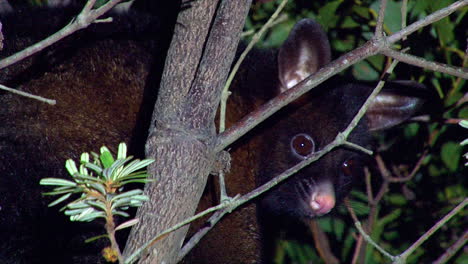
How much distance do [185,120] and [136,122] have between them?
1.63 m

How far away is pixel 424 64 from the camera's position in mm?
1939

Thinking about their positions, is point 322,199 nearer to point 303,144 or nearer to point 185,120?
point 303,144

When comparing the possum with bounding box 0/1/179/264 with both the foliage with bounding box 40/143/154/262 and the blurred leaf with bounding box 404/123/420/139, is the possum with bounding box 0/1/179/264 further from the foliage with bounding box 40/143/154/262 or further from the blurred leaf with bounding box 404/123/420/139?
the blurred leaf with bounding box 404/123/420/139

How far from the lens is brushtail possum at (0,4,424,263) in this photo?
3.35m

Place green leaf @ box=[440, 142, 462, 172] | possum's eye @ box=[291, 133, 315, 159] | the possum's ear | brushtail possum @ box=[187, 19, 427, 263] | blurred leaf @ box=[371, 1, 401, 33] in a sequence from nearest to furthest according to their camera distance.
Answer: the possum's ear, brushtail possum @ box=[187, 19, 427, 263], possum's eye @ box=[291, 133, 315, 159], green leaf @ box=[440, 142, 462, 172], blurred leaf @ box=[371, 1, 401, 33]

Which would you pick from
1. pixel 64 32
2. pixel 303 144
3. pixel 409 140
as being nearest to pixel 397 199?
pixel 409 140

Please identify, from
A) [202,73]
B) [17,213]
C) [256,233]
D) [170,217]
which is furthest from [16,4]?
[170,217]

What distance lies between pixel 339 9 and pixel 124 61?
71.3 inches

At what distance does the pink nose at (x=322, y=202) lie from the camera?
3.83 m

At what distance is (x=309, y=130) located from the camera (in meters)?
4.05

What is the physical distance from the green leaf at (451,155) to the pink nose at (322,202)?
119 cm

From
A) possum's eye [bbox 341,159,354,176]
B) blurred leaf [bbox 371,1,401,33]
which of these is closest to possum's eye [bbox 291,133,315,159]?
possum's eye [bbox 341,159,354,176]

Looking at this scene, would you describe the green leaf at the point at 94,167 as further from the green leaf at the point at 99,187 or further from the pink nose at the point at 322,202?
the pink nose at the point at 322,202

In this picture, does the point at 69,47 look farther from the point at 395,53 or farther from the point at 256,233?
the point at 395,53
